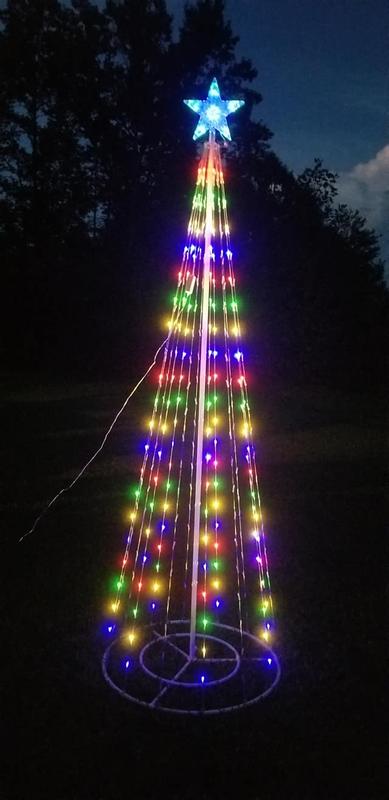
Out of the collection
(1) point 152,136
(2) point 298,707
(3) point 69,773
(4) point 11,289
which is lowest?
(3) point 69,773

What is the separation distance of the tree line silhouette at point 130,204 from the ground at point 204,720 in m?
11.1

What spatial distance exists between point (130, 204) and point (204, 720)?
19.6m

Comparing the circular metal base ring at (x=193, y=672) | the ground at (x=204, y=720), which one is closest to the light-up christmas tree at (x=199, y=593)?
the circular metal base ring at (x=193, y=672)

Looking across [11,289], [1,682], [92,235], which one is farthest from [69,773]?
[92,235]

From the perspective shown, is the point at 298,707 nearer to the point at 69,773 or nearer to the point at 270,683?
the point at 270,683

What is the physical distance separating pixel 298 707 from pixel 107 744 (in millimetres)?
986

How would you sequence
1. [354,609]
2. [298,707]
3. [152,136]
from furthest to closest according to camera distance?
1. [152,136]
2. [354,609]
3. [298,707]

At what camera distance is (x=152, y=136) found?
21.5 metres

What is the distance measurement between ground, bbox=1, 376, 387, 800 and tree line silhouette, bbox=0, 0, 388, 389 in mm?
11100

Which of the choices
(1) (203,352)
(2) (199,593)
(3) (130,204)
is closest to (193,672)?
(2) (199,593)

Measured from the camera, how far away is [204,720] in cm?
335

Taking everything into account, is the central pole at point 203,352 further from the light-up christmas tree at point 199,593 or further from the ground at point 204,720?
the ground at point 204,720

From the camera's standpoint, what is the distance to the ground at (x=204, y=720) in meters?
2.98

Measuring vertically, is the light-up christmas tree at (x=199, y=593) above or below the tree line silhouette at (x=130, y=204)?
below
